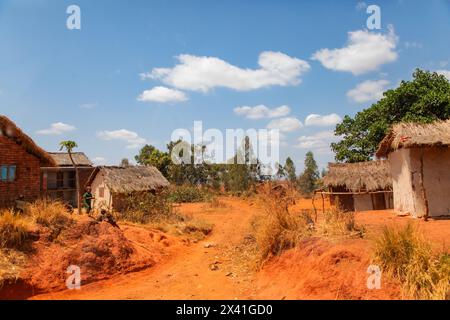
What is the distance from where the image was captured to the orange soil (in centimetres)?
584

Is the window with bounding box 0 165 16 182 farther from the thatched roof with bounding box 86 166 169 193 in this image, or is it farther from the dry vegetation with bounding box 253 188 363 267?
the dry vegetation with bounding box 253 188 363 267

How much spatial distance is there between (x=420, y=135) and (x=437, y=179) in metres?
1.61

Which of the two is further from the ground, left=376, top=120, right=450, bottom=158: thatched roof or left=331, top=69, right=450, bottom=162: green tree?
left=331, top=69, right=450, bottom=162: green tree

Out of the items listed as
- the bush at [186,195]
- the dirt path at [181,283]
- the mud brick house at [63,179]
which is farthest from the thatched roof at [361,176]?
the mud brick house at [63,179]

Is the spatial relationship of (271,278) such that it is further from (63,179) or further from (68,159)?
(68,159)

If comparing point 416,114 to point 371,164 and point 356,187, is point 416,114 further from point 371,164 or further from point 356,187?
point 356,187

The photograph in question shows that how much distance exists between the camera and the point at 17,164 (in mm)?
11820

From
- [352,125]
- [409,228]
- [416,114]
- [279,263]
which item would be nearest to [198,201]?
[352,125]

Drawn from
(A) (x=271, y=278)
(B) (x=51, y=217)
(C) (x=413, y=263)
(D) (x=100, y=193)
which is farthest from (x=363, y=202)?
(B) (x=51, y=217)

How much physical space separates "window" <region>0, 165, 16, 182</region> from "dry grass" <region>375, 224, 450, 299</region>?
37.0ft

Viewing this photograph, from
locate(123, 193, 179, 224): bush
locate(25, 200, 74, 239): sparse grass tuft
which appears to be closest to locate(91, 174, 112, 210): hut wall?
locate(123, 193, 179, 224): bush
